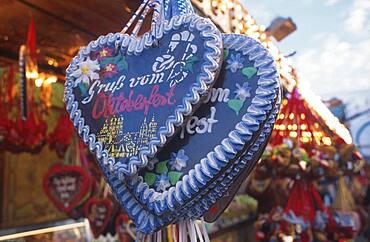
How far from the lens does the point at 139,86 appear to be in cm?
79

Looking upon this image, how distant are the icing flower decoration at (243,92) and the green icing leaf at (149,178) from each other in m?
0.23

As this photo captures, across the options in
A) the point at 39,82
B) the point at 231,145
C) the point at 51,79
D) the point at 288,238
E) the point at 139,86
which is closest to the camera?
the point at 231,145

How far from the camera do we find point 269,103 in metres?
0.68

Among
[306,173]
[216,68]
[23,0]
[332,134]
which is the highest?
[23,0]

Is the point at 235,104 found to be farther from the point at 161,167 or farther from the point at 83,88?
the point at 83,88

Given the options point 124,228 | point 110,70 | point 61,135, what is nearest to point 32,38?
point 61,135

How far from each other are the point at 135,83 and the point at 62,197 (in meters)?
2.37

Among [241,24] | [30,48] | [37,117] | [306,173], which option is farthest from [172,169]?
[37,117]

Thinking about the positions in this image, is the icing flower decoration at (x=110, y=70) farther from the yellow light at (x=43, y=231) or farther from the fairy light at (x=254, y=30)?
the yellow light at (x=43, y=231)

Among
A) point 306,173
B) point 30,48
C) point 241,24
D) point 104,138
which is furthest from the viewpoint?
point 306,173

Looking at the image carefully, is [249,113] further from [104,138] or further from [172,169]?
[104,138]

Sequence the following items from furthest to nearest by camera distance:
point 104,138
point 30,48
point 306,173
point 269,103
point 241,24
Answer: point 306,173 < point 30,48 < point 241,24 < point 104,138 < point 269,103

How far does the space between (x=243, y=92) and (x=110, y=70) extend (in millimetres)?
321

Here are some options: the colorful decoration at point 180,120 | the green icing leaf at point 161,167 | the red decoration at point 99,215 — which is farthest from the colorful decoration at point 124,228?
the green icing leaf at point 161,167
